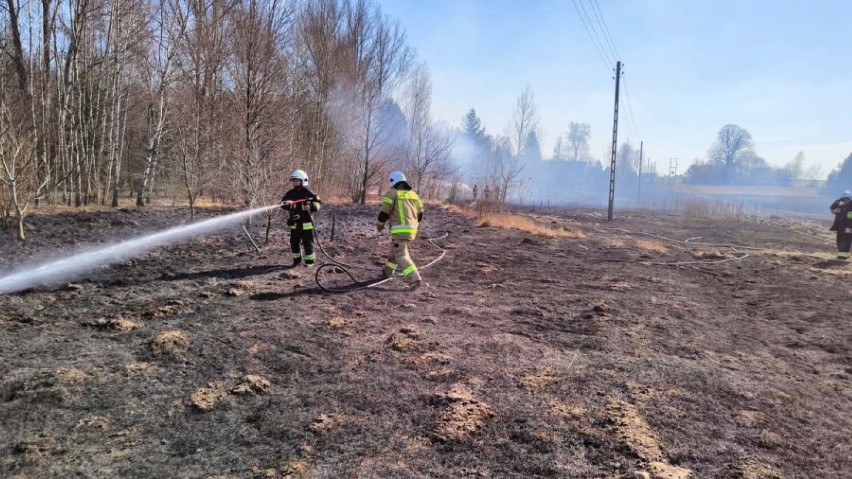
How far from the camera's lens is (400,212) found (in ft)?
22.8

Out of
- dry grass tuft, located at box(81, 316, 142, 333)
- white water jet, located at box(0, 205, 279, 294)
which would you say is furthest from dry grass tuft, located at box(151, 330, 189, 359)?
white water jet, located at box(0, 205, 279, 294)

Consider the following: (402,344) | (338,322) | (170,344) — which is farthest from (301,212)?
(402,344)

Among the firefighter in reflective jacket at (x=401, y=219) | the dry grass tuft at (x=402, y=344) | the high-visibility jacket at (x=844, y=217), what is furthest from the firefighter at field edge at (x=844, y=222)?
the dry grass tuft at (x=402, y=344)

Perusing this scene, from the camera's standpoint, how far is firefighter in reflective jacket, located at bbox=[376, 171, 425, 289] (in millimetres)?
6914

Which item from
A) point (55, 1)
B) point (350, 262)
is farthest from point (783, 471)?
point (55, 1)

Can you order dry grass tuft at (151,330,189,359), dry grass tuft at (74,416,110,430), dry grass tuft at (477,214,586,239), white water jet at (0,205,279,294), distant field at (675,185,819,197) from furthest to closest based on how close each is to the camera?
1. distant field at (675,185,819,197)
2. dry grass tuft at (477,214,586,239)
3. white water jet at (0,205,279,294)
4. dry grass tuft at (151,330,189,359)
5. dry grass tuft at (74,416,110,430)

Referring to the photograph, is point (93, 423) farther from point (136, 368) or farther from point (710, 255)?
point (710, 255)

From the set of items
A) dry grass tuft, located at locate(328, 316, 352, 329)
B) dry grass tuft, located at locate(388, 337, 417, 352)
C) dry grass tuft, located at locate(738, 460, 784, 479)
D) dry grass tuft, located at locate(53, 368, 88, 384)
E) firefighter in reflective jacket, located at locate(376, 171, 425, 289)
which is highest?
firefighter in reflective jacket, located at locate(376, 171, 425, 289)

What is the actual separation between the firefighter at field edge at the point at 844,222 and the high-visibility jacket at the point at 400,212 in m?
12.6

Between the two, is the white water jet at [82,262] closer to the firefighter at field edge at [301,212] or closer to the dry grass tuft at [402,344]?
the firefighter at field edge at [301,212]

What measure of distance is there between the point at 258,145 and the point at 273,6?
3613mm

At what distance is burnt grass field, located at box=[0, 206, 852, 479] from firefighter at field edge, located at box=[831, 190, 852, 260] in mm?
6750

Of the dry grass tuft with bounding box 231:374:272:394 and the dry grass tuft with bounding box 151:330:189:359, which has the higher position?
the dry grass tuft with bounding box 151:330:189:359

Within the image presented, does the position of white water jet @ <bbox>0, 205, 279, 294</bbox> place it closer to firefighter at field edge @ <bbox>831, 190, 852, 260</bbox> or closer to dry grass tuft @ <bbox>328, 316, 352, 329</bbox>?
Answer: dry grass tuft @ <bbox>328, 316, 352, 329</bbox>
